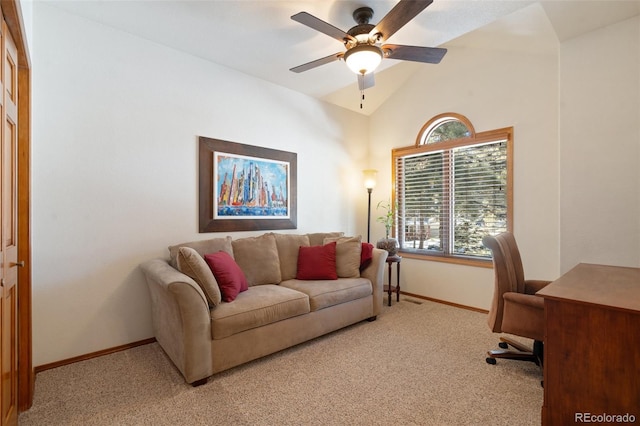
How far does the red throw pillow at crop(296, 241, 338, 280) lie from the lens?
329 cm

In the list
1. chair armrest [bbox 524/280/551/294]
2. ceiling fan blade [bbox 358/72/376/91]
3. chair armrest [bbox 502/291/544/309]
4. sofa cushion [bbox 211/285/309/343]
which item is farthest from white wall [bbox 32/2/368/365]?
chair armrest [bbox 524/280/551/294]

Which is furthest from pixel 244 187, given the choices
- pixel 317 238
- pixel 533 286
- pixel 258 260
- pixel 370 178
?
pixel 533 286

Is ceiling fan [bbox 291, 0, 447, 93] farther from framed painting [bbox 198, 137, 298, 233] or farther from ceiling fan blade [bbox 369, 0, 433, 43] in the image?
framed painting [bbox 198, 137, 298, 233]

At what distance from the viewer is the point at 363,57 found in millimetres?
2256

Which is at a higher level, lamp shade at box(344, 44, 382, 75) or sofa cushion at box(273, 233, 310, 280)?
lamp shade at box(344, 44, 382, 75)

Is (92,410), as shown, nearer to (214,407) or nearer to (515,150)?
(214,407)

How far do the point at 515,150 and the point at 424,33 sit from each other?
1692 millimetres

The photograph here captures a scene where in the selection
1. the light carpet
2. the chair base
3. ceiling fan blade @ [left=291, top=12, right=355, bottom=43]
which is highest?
ceiling fan blade @ [left=291, top=12, right=355, bottom=43]

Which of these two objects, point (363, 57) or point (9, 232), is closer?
point (9, 232)

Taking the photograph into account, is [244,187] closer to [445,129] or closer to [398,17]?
[398,17]

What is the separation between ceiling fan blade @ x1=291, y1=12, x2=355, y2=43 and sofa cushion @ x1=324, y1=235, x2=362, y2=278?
6.74ft

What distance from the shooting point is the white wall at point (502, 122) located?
10.5ft

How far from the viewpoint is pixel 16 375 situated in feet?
5.81

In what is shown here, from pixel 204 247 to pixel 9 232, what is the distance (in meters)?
1.37
